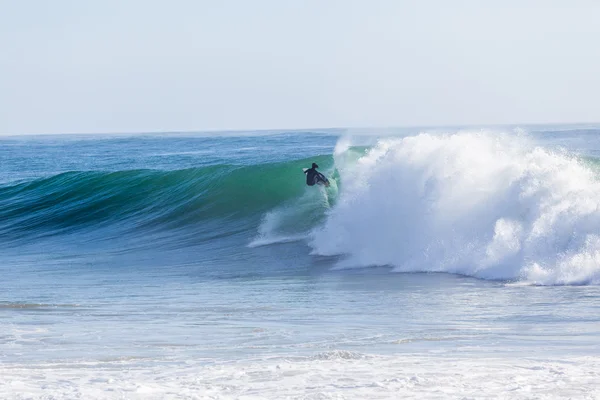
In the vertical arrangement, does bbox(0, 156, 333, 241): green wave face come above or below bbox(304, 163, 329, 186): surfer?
below

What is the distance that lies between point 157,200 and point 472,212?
10152 mm

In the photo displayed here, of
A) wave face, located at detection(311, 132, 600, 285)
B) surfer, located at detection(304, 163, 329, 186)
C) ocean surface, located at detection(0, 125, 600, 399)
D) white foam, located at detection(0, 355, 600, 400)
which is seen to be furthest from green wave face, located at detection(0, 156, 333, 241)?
white foam, located at detection(0, 355, 600, 400)

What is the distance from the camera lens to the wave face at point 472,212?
10.9 metres

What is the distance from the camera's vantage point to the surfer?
16.5m

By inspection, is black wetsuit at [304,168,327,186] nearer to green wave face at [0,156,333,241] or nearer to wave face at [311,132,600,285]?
wave face at [311,132,600,285]

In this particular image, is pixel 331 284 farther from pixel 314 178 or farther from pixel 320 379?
pixel 314 178

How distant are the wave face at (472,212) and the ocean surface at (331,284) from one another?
30 mm

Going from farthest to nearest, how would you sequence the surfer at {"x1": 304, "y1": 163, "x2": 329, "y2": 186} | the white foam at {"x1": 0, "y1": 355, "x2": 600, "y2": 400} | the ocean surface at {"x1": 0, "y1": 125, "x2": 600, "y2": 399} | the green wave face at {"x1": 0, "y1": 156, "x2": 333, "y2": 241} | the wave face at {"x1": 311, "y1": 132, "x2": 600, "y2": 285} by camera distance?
the green wave face at {"x1": 0, "y1": 156, "x2": 333, "y2": 241} → the surfer at {"x1": 304, "y1": 163, "x2": 329, "y2": 186} → the wave face at {"x1": 311, "y1": 132, "x2": 600, "y2": 285} → the ocean surface at {"x1": 0, "y1": 125, "x2": 600, "y2": 399} → the white foam at {"x1": 0, "y1": 355, "x2": 600, "y2": 400}

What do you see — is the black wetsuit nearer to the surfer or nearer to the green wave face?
the surfer

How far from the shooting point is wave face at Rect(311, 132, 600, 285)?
1089 centimetres

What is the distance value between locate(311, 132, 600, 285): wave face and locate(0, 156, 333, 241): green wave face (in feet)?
11.0

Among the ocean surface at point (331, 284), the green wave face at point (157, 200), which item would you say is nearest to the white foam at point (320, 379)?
the ocean surface at point (331, 284)

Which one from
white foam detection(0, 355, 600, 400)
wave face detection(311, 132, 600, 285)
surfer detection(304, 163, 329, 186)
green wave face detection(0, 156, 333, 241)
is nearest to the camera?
white foam detection(0, 355, 600, 400)

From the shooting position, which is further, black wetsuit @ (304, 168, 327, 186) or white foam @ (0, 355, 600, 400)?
black wetsuit @ (304, 168, 327, 186)
